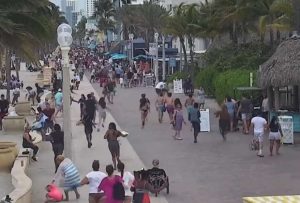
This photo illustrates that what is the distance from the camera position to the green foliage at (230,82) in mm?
30544

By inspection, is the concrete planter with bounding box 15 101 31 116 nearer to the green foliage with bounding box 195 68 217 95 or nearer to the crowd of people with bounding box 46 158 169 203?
the green foliage with bounding box 195 68 217 95

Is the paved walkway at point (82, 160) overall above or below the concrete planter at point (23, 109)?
below

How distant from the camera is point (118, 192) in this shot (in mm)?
11617

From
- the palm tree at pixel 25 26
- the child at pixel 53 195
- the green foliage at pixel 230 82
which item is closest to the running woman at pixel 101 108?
the green foliage at pixel 230 82

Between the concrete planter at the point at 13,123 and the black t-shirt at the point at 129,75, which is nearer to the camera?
the concrete planter at the point at 13,123

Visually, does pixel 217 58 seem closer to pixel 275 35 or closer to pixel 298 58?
pixel 275 35

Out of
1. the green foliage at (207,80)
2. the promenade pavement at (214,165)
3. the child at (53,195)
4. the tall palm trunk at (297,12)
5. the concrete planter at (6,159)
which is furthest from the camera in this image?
the green foliage at (207,80)

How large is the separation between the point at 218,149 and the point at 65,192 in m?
8.39

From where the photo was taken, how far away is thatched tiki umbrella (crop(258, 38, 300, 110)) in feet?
76.6

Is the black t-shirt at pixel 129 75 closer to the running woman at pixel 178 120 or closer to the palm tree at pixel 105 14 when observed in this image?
the running woman at pixel 178 120

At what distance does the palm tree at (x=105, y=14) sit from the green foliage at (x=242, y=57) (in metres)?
90.3

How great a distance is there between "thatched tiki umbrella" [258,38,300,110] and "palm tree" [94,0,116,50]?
104 metres

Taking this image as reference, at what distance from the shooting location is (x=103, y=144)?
23219 mm

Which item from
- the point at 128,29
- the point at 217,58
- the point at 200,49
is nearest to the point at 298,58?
the point at 217,58
